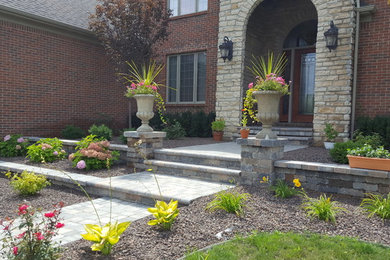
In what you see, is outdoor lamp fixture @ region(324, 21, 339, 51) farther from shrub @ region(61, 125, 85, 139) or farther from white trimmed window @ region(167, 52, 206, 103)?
shrub @ region(61, 125, 85, 139)

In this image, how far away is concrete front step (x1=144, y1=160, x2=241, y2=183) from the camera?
5.49m

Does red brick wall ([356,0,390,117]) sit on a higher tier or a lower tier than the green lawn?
higher

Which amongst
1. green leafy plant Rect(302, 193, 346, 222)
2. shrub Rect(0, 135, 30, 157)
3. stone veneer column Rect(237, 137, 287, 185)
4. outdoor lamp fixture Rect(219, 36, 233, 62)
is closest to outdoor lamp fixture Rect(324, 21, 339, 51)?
outdoor lamp fixture Rect(219, 36, 233, 62)

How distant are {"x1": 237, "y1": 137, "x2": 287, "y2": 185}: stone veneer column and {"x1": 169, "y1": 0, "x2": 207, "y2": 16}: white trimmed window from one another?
7.78 meters

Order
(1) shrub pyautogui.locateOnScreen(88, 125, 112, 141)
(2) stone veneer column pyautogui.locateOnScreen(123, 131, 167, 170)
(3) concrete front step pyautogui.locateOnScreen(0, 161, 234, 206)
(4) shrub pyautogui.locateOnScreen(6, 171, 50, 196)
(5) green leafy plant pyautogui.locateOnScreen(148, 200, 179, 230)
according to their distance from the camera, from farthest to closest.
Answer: (1) shrub pyautogui.locateOnScreen(88, 125, 112, 141)
(2) stone veneer column pyautogui.locateOnScreen(123, 131, 167, 170)
(4) shrub pyautogui.locateOnScreen(6, 171, 50, 196)
(3) concrete front step pyautogui.locateOnScreen(0, 161, 234, 206)
(5) green leafy plant pyautogui.locateOnScreen(148, 200, 179, 230)

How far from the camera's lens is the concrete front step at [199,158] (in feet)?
19.2

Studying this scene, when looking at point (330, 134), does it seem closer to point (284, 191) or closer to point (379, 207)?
point (284, 191)

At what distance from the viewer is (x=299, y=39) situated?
10.8 metres

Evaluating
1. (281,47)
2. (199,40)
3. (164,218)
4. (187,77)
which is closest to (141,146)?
(164,218)

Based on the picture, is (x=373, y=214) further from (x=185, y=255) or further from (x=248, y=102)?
(x=248, y=102)

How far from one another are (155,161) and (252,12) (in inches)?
221

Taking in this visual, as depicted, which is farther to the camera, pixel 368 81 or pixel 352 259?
pixel 368 81

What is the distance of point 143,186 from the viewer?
5.28 m

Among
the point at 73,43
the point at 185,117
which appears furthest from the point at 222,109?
the point at 73,43
